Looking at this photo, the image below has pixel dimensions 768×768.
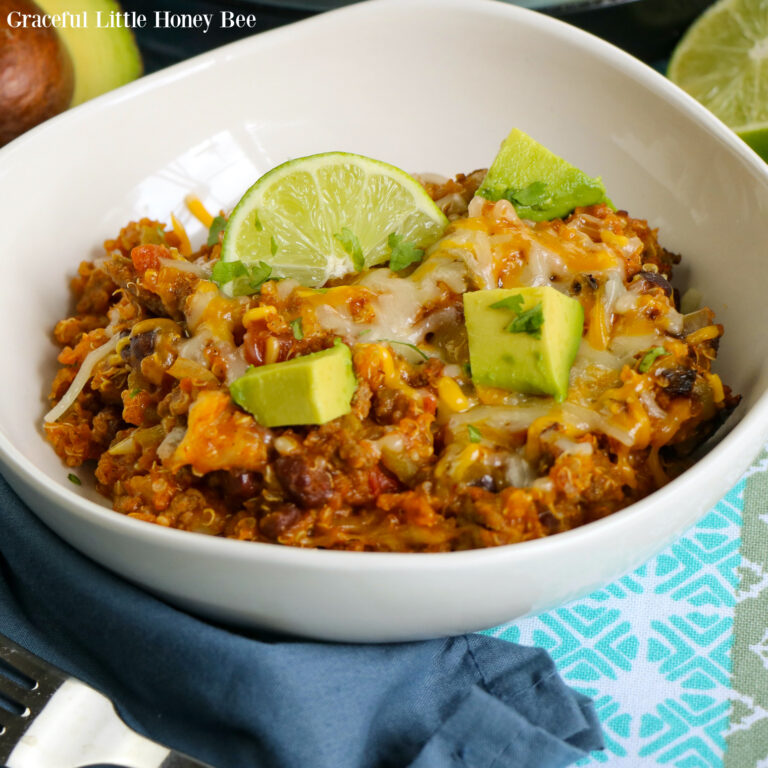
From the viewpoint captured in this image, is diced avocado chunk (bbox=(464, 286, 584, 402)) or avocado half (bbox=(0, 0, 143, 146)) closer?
diced avocado chunk (bbox=(464, 286, 584, 402))

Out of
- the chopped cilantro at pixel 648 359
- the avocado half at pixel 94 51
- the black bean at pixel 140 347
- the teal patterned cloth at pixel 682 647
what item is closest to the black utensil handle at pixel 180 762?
the teal patterned cloth at pixel 682 647

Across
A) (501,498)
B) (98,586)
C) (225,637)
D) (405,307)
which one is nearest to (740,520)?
(501,498)

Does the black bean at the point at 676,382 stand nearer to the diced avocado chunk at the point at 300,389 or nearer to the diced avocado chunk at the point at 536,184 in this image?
the diced avocado chunk at the point at 536,184

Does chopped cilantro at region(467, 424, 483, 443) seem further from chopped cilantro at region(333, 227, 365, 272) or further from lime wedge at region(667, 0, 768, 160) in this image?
lime wedge at region(667, 0, 768, 160)

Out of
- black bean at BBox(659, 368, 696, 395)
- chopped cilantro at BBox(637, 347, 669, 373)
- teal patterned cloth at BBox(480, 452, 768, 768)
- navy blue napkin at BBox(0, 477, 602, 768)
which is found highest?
chopped cilantro at BBox(637, 347, 669, 373)

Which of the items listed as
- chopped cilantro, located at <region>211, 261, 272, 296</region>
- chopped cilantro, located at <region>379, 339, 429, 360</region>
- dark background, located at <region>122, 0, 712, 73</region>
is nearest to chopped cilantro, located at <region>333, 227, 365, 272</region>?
chopped cilantro, located at <region>211, 261, 272, 296</region>

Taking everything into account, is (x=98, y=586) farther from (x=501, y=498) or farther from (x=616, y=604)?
(x=616, y=604)

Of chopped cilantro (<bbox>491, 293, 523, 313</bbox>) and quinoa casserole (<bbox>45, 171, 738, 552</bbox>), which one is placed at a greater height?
chopped cilantro (<bbox>491, 293, 523, 313</bbox>)

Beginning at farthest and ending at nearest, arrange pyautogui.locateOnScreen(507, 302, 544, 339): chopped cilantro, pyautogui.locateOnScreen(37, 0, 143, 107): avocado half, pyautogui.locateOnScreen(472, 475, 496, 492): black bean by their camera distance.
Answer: pyautogui.locateOnScreen(37, 0, 143, 107): avocado half < pyautogui.locateOnScreen(507, 302, 544, 339): chopped cilantro < pyautogui.locateOnScreen(472, 475, 496, 492): black bean
